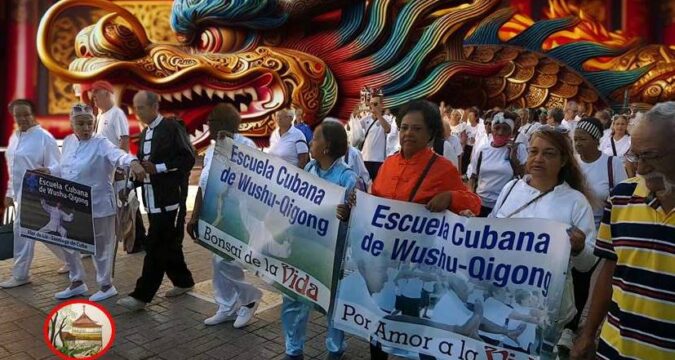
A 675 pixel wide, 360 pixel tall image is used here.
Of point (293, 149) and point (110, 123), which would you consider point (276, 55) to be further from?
point (293, 149)

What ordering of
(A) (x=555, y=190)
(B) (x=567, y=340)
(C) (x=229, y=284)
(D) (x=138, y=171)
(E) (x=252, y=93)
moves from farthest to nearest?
(E) (x=252, y=93)
(C) (x=229, y=284)
(D) (x=138, y=171)
(B) (x=567, y=340)
(A) (x=555, y=190)

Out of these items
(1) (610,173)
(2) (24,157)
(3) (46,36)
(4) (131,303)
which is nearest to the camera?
(1) (610,173)

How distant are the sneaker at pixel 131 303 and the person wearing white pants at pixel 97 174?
0.36m

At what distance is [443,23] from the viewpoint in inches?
555

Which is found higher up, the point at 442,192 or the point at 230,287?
the point at 442,192

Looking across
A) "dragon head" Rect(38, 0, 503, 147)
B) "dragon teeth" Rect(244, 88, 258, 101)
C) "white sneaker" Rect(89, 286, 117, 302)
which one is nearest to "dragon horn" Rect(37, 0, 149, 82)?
"dragon head" Rect(38, 0, 503, 147)

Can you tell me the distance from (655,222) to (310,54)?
1314 centimetres

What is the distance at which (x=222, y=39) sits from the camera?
556 inches

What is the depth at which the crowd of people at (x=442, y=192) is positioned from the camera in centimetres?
170

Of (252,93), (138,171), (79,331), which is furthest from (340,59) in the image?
(79,331)

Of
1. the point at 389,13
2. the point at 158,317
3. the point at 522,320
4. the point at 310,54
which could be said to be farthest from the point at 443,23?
the point at 522,320

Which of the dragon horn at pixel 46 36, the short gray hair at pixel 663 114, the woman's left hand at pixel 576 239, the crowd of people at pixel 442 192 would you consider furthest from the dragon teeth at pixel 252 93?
the short gray hair at pixel 663 114

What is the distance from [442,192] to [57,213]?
3.20 metres

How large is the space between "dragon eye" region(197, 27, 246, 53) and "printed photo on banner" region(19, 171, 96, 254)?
1039 centimetres
